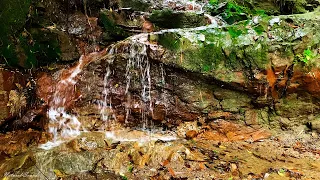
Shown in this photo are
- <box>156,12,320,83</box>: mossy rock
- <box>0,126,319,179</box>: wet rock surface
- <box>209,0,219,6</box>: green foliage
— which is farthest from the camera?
<box>209,0,219,6</box>: green foliage

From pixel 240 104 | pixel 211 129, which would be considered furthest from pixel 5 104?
pixel 240 104

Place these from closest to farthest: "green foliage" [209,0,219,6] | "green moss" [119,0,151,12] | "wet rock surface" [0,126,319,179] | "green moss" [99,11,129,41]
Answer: "wet rock surface" [0,126,319,179]
"green moss" [99,11,129,41]
"green moss" [119,0,151,12]
"green foliage" [209,0,219,6]

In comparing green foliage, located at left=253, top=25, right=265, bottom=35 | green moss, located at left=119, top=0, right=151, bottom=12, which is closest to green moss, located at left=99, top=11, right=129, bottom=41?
green moss, located at left=119, top=0, right=151, bottom=12

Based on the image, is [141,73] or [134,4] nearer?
[141,73]

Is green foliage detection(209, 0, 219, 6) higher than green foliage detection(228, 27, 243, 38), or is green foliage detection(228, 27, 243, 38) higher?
green foliage detection(209, 0, 219, 6)

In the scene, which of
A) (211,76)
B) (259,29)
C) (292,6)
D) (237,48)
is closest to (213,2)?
(292,6)

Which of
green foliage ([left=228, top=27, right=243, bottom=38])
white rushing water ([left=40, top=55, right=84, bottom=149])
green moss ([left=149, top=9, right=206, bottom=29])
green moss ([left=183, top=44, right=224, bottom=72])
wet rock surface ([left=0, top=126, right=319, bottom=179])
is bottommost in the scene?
wet rock surface ([left=0, top=126, right=319, bottom=179])

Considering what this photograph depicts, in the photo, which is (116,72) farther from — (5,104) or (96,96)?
(5,104)

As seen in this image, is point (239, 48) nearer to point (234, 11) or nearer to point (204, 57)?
point (204, 57)

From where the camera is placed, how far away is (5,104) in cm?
471

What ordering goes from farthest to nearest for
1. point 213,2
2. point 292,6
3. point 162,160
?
point 213,2
point 292,6
point 162,160

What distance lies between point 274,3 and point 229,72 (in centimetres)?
412

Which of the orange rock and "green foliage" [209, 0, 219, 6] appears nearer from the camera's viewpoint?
the orange rock

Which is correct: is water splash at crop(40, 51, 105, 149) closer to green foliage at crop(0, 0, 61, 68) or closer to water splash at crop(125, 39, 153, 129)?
green foliage at crop(0, 0, 61, 68)
